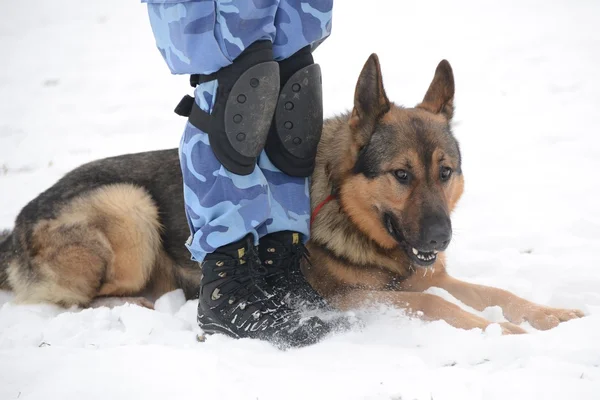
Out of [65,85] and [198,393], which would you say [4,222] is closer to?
[198,393]

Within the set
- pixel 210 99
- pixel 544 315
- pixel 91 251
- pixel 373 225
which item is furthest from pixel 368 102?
pixel 91 251

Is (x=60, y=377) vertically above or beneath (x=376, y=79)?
beneath

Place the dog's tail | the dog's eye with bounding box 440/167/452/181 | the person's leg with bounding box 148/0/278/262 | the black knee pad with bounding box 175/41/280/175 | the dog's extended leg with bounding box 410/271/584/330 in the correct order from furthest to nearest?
the dog's tail < the dog's eye with bounding box 440/167/452/181 < the dog's extended leg with bounding box 410/271/584/330 < the black knee pad with bounding box 175/41/280/175 < the person's leg with bounding box 148/0/278/262

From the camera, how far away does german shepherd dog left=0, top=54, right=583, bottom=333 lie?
10.5 ft

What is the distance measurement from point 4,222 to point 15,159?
1727 mm

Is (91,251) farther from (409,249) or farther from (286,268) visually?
(409,249)

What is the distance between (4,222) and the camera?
16.0 feet

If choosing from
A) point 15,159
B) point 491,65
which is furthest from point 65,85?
point 491,65

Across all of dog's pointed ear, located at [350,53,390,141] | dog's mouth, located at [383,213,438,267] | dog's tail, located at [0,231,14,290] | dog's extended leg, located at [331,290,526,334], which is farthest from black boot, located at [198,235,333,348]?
dog's tail, located at [0,231,14,290]

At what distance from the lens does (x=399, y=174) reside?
10.6 feet

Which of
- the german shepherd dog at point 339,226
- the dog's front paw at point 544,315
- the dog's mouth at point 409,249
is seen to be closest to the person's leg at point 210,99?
the german shepherd dog at point 339,226

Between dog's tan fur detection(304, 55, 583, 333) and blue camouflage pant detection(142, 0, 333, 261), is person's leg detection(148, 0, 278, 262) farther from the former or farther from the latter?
dog's tan fur detection(304, 55, 583, 333)

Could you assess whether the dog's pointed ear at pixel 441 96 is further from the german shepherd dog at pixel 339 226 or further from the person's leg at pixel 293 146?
the person's leg at pixel 293 146

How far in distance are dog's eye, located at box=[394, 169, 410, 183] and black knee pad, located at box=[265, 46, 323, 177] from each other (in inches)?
19.1
